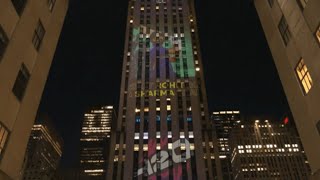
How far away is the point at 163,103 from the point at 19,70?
3043 inches

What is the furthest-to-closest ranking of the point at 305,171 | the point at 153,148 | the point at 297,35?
1. the point at 305,171
2. the point at 153,148
3. the point at 297,35

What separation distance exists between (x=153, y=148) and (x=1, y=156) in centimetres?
7175

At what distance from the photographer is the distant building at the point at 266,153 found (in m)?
158

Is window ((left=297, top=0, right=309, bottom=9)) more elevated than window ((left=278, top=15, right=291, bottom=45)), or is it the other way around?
window ((left=278, top=15, right=291, bottom=45))

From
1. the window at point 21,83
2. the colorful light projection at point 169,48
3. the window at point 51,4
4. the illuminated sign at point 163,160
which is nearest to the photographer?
the window at point 21,83

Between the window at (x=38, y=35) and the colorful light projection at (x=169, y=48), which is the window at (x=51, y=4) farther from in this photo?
the colorful light projection at (x=169, y=48)

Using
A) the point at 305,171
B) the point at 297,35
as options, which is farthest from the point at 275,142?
the point at 297,35

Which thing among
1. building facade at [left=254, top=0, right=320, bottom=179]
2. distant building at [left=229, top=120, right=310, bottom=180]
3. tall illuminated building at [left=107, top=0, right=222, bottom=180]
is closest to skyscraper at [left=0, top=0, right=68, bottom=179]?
building facade at [left=254, top=0, right=320, bottom=179]

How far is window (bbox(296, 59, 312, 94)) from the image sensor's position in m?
22.4

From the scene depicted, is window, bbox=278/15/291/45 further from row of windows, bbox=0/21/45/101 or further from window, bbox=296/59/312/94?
row of windows, bbox=0/21/45/101

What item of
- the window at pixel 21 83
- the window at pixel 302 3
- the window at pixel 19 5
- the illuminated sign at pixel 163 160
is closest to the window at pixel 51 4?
the window at pixel 19 5

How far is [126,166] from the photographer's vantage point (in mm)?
87750

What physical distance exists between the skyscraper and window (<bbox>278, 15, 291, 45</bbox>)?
2154cm

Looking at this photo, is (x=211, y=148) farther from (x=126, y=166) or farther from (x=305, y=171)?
(x=305, y=171)
